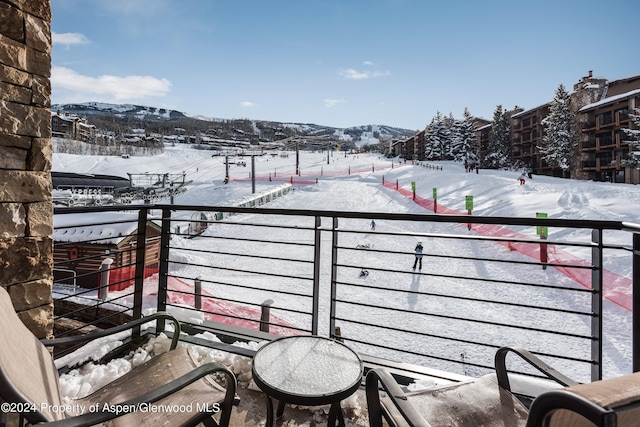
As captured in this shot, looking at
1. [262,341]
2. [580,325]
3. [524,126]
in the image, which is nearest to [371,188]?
[580,325]

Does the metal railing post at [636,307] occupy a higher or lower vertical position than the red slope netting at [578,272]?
higher

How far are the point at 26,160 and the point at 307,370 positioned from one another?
1.71 metres

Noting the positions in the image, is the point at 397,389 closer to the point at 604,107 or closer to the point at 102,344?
the point at 102,344

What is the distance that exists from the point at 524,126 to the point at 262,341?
44348 mm

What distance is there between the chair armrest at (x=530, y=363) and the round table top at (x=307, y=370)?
61cm

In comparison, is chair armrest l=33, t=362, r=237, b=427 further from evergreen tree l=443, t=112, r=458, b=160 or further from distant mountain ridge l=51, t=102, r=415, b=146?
distant mountain ridge l=51, t=102, r=415, b=146

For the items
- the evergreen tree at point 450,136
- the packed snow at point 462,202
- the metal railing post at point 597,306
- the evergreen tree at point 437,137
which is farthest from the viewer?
the evergreen tree at point 437,137

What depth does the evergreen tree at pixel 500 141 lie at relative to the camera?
124ft

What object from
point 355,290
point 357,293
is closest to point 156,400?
point 357,293

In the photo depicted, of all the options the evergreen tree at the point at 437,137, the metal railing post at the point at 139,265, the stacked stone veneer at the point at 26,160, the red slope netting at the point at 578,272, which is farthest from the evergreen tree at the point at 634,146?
the stacked stone veneer at the point at 26,160

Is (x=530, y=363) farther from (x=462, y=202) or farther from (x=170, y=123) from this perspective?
(x=170, y=123)

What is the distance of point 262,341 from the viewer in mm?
2561

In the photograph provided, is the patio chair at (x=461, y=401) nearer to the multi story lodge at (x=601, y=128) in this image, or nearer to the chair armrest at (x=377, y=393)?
the chair armrest at (x=377, y=393)

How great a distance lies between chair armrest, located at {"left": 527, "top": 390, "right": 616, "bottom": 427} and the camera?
1.77 feet
